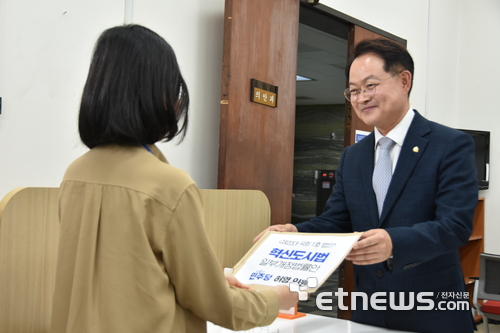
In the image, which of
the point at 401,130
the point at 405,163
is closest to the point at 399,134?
the point at 401,130

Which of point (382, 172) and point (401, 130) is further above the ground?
point (401, 130)

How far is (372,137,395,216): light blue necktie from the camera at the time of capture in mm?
1795

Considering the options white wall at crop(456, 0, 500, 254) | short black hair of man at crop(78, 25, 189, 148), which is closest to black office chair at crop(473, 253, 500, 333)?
white wall at crop(456, 0, 500, 254)

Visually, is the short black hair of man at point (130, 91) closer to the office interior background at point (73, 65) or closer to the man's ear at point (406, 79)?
the office interior background at point (73, 65)

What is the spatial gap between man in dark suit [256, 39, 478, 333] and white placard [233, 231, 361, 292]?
0.08 meters

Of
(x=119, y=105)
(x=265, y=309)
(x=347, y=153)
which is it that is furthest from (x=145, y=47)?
(x=347, y=153)

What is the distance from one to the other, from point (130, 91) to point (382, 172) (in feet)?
3.66

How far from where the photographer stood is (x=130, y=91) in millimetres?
968

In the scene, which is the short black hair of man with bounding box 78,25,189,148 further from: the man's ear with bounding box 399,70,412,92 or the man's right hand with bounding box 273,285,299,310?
the man's ear with bounding box 399,70,412,92

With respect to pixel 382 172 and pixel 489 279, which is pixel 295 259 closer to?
pixel 382 172

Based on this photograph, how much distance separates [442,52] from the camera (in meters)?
5.12

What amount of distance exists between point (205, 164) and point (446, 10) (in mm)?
3721

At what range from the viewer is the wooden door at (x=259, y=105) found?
8.51 feet

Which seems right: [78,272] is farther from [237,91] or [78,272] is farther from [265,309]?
[237,91]
